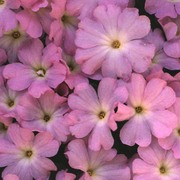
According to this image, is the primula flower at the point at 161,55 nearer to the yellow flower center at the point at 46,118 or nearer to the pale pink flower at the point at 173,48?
the pale pink flower at the point at 173,48

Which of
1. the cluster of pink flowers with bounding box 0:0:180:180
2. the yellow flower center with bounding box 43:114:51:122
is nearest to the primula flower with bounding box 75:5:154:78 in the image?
the cluster of pink flowers with bounding box 0:0:180:180

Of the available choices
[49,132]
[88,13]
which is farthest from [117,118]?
[88,13]

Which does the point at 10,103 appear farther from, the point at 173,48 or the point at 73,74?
the point at 173,48

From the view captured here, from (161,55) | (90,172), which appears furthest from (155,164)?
(161,55)

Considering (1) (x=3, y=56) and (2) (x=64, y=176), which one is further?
(1) (x=3, y=56)

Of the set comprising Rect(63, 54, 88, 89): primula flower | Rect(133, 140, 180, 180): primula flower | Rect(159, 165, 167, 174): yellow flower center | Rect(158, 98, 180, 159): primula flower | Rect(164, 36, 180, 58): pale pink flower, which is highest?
Rect(164, 36, 180, 58): pale pink flower

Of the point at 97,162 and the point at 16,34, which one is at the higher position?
the point at 16,34

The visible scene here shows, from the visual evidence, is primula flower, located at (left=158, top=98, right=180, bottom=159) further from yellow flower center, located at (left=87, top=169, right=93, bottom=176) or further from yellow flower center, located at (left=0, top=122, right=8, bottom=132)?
yellow flower center, located at (left=0, top=122, right=8, bottom=132)

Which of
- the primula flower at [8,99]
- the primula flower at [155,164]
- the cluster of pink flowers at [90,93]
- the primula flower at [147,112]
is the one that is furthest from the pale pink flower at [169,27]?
the primula flower at [8,99]
